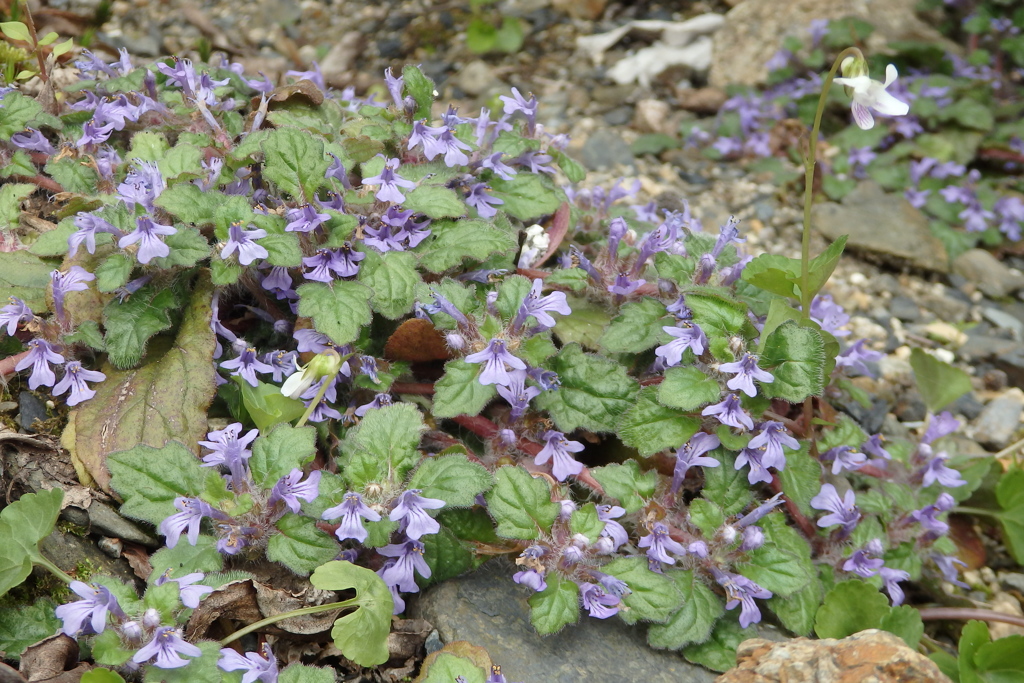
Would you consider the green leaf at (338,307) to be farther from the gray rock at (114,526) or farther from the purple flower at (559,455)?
the gray rock at (114,526)

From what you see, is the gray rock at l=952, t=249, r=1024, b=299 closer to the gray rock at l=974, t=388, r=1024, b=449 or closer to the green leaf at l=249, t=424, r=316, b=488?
the gray rock at l=974, t=388, r=1024, b=449

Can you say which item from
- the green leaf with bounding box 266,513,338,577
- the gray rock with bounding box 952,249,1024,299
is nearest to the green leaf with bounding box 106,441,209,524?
the green leaf with bounding box 266,513,338,577

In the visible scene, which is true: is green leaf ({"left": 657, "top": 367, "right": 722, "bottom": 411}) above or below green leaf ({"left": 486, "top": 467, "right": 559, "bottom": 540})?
above

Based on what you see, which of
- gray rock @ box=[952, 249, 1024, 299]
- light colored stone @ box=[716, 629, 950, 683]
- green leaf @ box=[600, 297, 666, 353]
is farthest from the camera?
gray rock @ box=[952, 249, 1024, 299]

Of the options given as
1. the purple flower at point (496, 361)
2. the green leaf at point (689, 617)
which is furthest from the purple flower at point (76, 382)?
→ the green leaf at point (689, 617)

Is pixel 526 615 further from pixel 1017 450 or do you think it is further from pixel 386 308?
pixel 1017 450

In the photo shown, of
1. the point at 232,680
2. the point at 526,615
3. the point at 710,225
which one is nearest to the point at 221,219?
the point at 232,680
